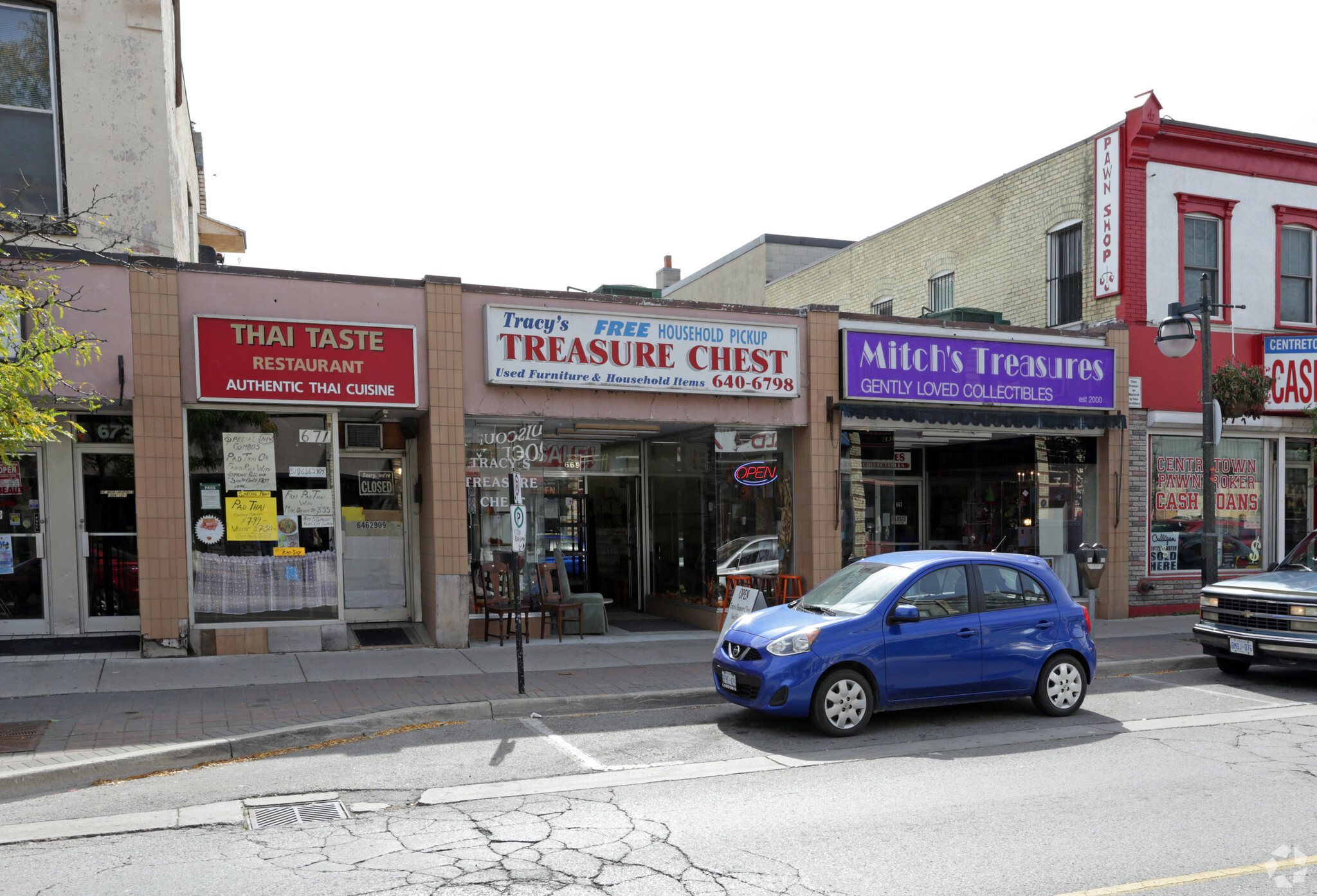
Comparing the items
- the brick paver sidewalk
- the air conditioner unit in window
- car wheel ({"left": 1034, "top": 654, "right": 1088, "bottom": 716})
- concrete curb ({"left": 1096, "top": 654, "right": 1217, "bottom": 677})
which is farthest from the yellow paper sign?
concrete curb ({"left": 1096, "top": 654, "right": 1217, "bottom": 677})

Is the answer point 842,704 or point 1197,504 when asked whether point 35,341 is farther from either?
point 1197,504

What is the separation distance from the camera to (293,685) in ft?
32.0

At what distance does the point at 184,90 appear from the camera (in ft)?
52.7

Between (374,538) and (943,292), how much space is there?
13.0 m

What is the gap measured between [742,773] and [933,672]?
2.35 metres

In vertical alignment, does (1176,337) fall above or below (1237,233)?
below

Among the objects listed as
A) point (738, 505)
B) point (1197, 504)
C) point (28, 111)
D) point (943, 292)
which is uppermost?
point (28, 111)

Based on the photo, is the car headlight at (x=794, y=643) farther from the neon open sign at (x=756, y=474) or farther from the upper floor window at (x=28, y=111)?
the upper floor window at (x=28, y=111)

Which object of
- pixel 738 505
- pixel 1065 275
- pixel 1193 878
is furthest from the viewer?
pixel 1065 275

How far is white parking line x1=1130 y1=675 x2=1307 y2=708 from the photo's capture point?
983 centimetres

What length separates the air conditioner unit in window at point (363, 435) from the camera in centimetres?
1318

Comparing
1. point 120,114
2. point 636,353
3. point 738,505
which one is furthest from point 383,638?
point 120,114

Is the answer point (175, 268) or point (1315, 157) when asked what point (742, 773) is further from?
point (1315, 157)

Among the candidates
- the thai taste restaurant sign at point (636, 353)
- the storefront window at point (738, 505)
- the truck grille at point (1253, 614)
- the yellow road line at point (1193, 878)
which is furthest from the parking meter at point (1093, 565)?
the yellow road line at point (1193, 878)
